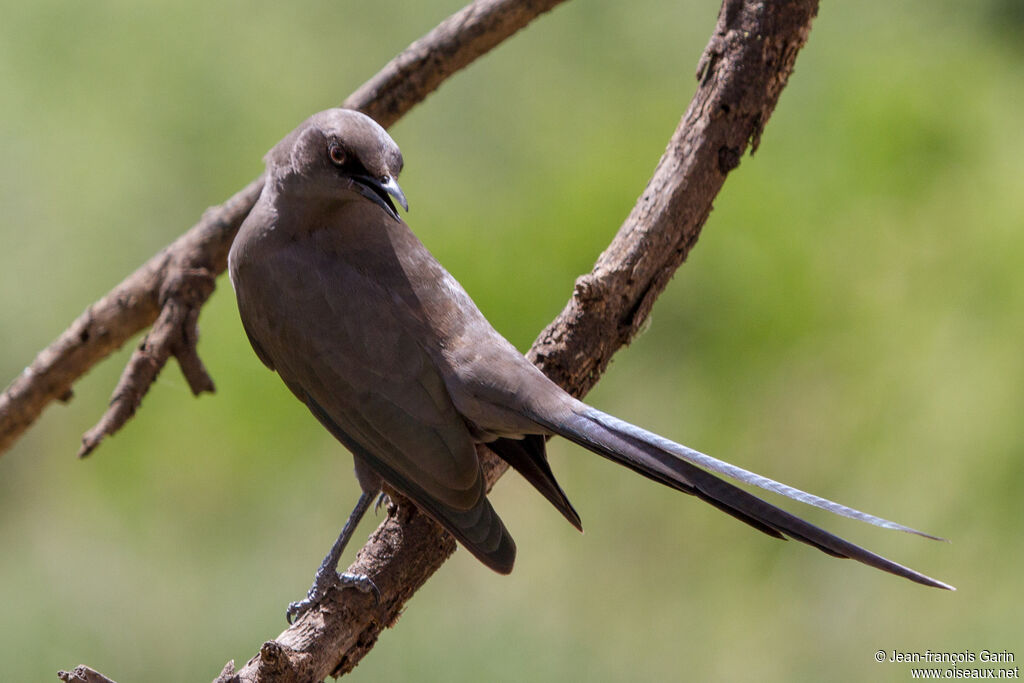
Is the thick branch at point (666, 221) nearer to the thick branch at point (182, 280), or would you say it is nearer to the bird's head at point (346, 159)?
the bird's head at point (346, 159)

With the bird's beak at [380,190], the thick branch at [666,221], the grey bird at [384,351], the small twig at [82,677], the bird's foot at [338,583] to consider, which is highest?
the thick branch at [666,221]

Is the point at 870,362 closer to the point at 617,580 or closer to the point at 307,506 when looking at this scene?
the point at 617,580

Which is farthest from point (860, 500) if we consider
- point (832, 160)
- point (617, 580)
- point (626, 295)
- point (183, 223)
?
point (183, 223)

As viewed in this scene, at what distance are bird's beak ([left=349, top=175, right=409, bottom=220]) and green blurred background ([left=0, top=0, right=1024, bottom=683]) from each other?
215 cm

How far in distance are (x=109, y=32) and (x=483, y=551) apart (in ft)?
13.8

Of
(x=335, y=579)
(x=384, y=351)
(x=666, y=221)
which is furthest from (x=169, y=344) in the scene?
(x=666, y=221)

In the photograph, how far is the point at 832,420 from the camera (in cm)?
432

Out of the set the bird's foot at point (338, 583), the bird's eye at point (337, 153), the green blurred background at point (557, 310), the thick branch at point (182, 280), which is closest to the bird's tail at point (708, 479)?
the bird's foot at point (338, 583)

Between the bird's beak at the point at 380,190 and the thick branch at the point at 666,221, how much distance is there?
1.63ft

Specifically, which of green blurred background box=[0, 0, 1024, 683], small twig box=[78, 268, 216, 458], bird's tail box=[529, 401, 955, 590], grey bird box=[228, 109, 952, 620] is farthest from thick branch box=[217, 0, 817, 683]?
green blurred background box=[0, 0, 1024, 683]

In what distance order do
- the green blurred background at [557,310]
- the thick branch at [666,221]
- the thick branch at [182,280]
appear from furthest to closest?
the green blurred background at [557,310] < the thick branch at [182,280] < the thick branch at [666,221]

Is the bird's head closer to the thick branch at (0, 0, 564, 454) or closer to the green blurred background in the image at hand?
the thick branch at (0, 0, 564, 454)

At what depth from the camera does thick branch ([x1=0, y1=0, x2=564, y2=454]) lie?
3059mm

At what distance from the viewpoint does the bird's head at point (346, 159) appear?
2164mm
